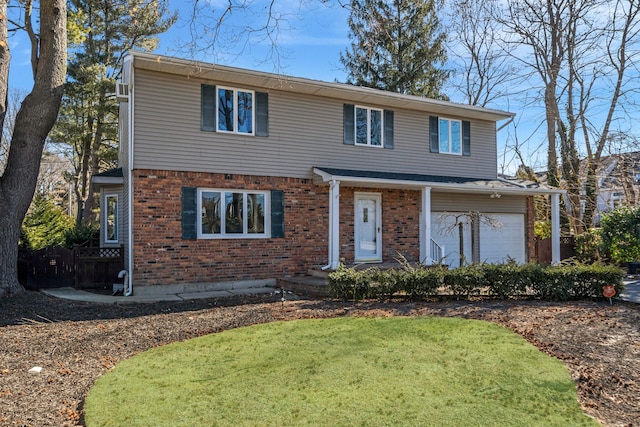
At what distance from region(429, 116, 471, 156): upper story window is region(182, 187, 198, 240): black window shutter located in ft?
24.7

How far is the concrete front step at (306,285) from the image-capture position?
1018 centimetres

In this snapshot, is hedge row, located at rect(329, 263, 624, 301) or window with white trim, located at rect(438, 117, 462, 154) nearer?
hedge row, located at rect(329, 263, 624, 301)

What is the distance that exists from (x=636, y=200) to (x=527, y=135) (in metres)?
4.77

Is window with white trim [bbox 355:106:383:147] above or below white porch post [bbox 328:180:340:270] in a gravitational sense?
above

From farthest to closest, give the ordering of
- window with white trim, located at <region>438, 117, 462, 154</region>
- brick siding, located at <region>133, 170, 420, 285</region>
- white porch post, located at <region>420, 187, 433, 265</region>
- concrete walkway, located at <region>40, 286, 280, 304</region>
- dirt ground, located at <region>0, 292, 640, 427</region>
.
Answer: window with white trim, located at <region>438, 117, 462, 154</region> < white porch post, located at <region>420, 187, 433, 265</region> < brick siding, located at <region>133, 170, 420, 285</region> < concrete walkway, located at <region>40, 286, 280, 304</region> < dirt ground, located at <region>0, 292, 640, 427</region>

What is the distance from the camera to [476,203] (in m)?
14.8

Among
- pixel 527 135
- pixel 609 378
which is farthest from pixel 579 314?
pixel 527 135

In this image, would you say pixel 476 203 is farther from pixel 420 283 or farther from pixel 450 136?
pixel 420 283

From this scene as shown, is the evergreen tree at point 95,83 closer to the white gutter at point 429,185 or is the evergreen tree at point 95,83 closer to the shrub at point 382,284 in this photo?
the white gutter at point 429,185

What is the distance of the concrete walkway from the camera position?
9.81 metres

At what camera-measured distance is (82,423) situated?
3895 millimetres

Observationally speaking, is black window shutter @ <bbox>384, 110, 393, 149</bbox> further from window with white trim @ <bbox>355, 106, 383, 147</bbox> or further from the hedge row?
the hedge row

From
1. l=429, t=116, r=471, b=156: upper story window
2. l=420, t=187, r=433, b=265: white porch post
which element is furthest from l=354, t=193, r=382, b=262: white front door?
l=429, t=116, r=471, b=156: upper story window

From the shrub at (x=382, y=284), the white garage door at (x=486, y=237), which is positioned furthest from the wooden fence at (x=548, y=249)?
the shrub at (x=382, y=284)
